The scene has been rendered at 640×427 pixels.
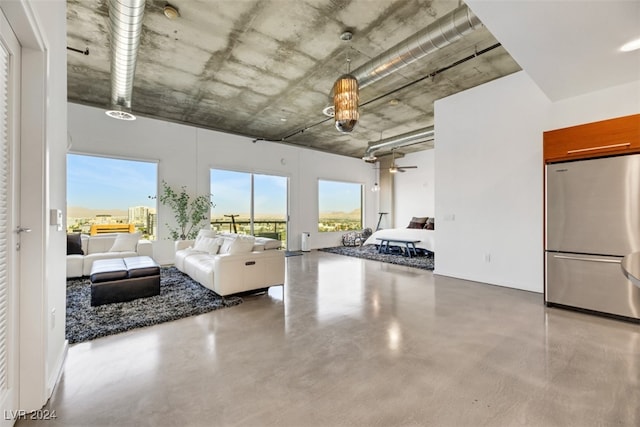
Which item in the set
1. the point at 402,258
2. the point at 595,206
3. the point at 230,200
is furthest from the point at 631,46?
the point at 230,200

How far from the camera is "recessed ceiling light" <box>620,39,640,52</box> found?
243cm

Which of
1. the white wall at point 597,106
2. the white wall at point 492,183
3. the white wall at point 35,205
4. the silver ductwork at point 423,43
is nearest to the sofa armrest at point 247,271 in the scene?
the white wall at point 35,205

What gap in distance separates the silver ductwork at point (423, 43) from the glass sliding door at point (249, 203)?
15.2ft

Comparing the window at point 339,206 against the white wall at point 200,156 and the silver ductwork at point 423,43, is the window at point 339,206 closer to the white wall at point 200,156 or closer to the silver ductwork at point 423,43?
the white wall at point 200,156

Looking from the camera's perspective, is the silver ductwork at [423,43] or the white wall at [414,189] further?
the white wall at [414,189]

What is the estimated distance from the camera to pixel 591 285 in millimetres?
3131

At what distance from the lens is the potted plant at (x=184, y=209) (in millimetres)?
6289

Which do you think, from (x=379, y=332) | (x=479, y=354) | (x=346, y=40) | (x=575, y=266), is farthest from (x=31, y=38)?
(x=575, y=266)

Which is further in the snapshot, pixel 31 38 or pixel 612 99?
pixel 612 99

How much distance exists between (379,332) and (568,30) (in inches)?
119

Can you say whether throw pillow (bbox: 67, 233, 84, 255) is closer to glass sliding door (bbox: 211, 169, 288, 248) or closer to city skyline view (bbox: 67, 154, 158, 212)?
city skyline view (bbox: 67, 154, 158, 212)

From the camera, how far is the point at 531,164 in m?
4.11

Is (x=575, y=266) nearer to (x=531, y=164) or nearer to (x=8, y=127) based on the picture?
(x=531, y=164)

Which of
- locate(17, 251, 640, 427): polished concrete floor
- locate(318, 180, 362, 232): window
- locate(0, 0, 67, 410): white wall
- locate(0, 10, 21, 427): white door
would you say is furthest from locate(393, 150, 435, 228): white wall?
locate(0, 10, 21, 427): white door
